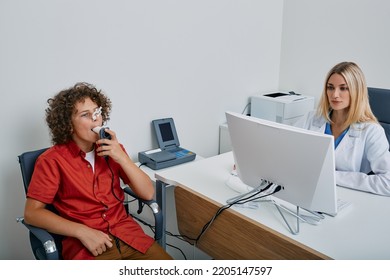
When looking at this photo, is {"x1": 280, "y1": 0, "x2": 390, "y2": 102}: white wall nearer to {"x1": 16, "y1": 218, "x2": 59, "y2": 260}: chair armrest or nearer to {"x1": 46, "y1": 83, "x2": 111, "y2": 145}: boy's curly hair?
{"x1": 46, "y1": 83, "x2": 111, "y2": 145}: boy's curly hair

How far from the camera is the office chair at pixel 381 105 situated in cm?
182

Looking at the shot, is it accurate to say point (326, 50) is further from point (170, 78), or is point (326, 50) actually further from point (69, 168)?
point (69, 168)

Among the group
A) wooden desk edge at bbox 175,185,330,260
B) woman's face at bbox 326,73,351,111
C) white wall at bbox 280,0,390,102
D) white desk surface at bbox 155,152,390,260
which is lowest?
wooden desk edge at bbox 175,185,330,260

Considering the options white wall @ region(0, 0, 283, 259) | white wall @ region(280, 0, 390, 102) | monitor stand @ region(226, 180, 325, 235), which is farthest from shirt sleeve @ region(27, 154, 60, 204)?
white wall @ region(280, 0, 390, 102)

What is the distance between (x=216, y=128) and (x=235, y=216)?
1386 millimetres

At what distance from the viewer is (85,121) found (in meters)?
1.45

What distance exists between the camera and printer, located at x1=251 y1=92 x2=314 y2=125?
2695 mm

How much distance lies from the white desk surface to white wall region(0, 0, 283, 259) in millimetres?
682

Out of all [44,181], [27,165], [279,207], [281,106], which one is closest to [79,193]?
[44,181]

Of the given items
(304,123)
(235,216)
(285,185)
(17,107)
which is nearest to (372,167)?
(304,123)

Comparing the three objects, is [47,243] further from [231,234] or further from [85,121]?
[231,234]

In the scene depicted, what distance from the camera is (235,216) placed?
139cm

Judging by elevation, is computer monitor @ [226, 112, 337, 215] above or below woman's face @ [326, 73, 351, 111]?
below

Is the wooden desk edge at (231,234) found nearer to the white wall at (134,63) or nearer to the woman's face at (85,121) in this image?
the woman's face at (85,121)
